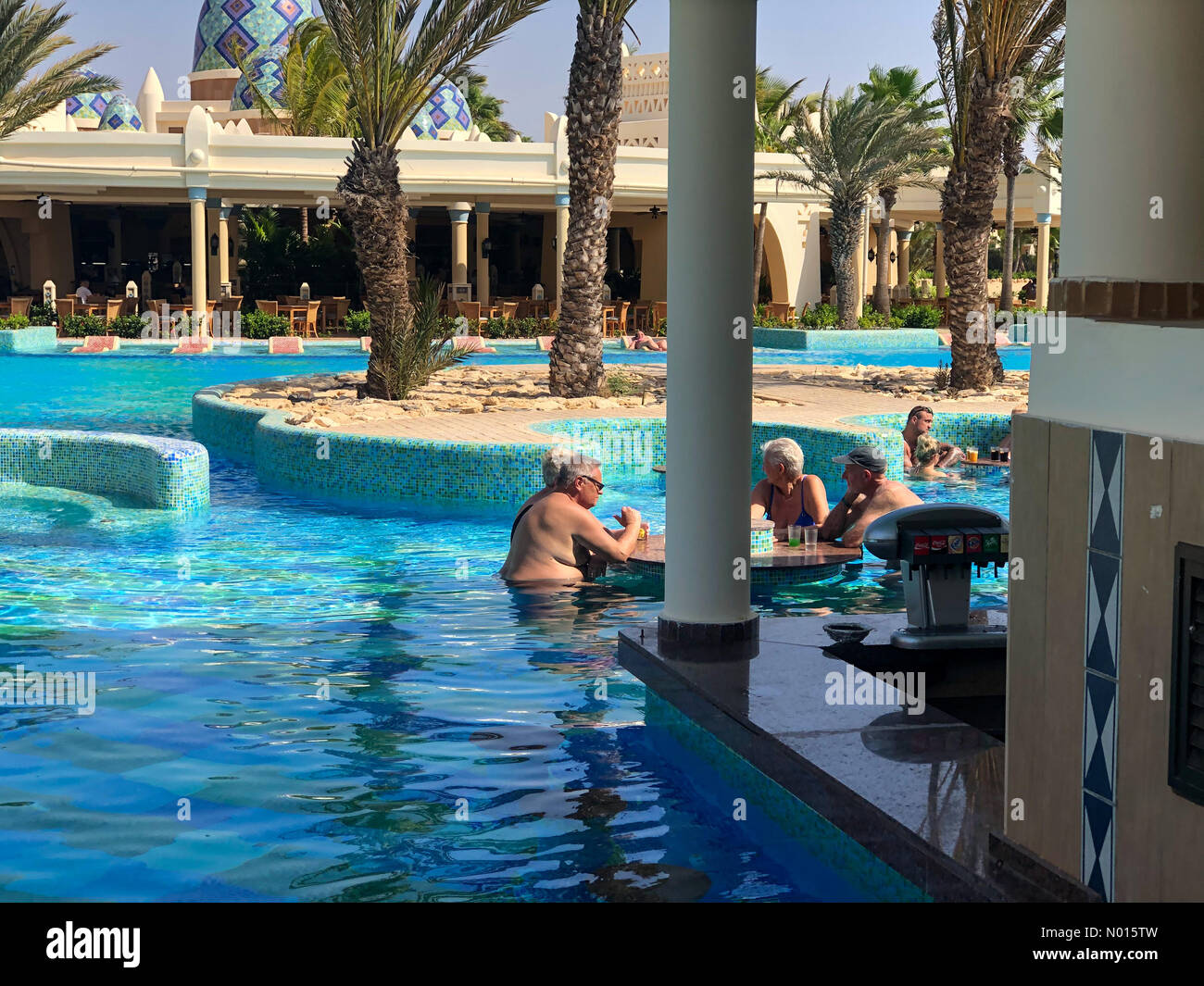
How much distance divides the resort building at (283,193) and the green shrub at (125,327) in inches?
50.0

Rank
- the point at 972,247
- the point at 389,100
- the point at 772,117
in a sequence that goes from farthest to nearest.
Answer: the point at 772,117
the point at 972,247
the point at 389,100

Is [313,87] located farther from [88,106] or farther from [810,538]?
[810,538]

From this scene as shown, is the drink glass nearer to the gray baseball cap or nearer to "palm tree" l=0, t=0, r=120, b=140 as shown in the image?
the gray baseball cap

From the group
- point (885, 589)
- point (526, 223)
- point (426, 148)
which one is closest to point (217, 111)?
point (526, 223)

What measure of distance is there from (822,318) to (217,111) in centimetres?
1767

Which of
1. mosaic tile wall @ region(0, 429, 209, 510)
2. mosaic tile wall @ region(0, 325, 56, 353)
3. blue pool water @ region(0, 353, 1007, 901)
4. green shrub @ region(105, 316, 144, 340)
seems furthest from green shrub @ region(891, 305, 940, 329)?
blue pool water @ region(0, 353, 1007, 901)

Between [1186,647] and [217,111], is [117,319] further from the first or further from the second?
[1186,647]

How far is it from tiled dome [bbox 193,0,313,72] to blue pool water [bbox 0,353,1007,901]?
112 ft

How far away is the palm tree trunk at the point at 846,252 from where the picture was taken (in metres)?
27.7

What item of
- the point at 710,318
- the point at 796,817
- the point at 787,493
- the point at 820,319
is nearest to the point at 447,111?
the point at 820,319

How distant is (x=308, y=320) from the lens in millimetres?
26484

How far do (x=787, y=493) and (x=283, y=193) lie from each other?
22047 millimetres

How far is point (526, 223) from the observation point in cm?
3544
